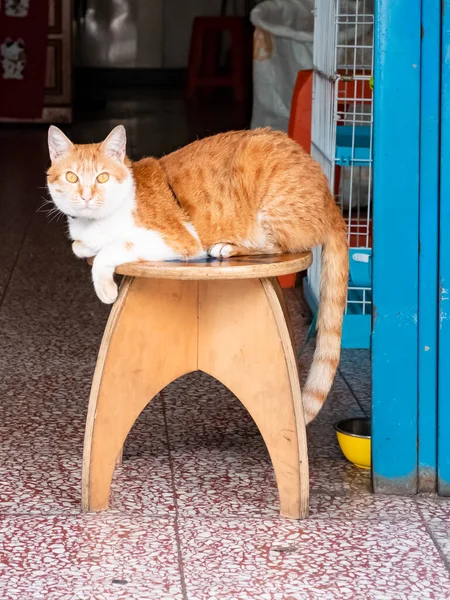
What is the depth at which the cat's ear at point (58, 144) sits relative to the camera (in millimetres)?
2025

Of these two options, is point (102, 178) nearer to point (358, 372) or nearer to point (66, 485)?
point (66, 485)

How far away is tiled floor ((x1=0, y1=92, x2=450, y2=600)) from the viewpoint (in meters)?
1.79

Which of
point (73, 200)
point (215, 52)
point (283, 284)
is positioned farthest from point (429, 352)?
point (215, 52)

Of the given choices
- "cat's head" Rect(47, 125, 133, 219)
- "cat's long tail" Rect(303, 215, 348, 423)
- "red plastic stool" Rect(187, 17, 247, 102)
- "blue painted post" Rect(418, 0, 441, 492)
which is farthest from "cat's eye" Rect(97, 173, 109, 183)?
"red plastic stool" Rect(187, 17, 247, 102)

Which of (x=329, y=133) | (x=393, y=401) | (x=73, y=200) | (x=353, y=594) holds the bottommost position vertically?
(x=353, y=594)

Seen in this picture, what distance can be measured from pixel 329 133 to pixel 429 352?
1302 millimetres

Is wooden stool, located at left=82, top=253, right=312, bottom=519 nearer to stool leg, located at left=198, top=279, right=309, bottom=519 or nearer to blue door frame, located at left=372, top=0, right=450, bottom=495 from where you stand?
stool leg, located at left=198, top=279, right=309, bottom=519

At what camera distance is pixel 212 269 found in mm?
1865

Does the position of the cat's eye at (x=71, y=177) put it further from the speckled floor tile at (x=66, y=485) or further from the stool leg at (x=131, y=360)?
the speckled floor tile at (x=66, y=485)

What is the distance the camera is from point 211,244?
211 cm

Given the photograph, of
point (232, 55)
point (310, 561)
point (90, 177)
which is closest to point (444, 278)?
point (310, 561)

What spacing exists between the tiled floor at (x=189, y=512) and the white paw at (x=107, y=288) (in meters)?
0.46

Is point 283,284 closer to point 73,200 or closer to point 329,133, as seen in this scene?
point 329,133

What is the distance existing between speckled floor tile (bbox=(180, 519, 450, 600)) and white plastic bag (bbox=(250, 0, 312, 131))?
3817 millimetres
